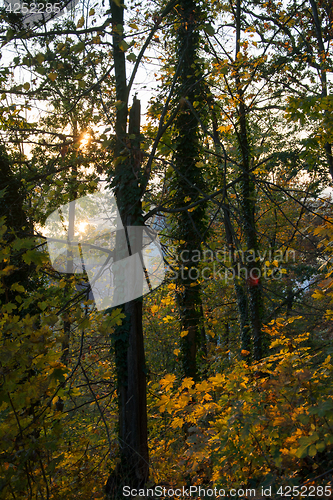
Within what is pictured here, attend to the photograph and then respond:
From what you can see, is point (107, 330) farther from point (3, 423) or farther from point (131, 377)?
point (131, 377)

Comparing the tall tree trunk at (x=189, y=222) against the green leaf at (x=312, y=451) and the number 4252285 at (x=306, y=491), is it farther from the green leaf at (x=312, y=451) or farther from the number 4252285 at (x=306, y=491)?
the green leaf at (x=312, y=451)

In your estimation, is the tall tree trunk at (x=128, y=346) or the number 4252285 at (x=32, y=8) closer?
the tall tree trunk at (x=128, y=346)

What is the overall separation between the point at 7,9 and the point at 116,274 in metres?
3.81

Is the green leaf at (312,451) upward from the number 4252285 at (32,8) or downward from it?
downward

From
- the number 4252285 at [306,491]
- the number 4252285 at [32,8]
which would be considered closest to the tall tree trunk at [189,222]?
the number 4252285 at [32,8]

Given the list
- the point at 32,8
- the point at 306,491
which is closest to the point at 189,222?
the point at 32,8

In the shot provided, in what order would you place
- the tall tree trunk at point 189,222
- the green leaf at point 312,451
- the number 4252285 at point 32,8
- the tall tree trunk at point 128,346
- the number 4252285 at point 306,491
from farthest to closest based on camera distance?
1. the tall tree trunk at point 189,222
2. the number 4252285 at point 32,8
3. the tall tree trunk at point 128,346
4. the number 4252285 at point 306,491
5. the green leaf at point 312,451

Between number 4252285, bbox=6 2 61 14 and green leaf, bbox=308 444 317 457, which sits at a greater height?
number 4252285, bbox=6 2 61 14

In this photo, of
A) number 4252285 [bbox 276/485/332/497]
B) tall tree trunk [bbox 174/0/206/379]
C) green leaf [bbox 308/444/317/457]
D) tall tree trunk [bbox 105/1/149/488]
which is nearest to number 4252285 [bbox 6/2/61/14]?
tall tree trunk [bbox 105/1/149/488]

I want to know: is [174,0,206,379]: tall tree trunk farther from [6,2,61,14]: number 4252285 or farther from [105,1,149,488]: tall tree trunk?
[6,2,61,14]: number 4252285

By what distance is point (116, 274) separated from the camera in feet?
16.8

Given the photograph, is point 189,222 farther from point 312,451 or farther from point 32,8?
point 312,451

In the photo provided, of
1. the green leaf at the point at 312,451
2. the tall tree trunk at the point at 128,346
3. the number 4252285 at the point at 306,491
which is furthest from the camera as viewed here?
the tall tree trunk at the point at 128,346

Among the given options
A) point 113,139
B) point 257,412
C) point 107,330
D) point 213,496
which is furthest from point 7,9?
point 213,496
